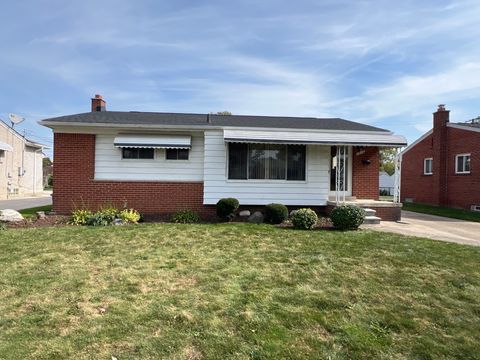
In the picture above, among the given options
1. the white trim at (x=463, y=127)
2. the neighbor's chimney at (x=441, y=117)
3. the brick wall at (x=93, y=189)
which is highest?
the neighbor's chimney at (x=441, y=117)

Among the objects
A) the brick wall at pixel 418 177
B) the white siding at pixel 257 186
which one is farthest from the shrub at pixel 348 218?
the brick wall at pixel 418 177

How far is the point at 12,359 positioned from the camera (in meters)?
3.28

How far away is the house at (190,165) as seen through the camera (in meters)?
12.0

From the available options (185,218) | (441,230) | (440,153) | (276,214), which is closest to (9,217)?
(185,218)

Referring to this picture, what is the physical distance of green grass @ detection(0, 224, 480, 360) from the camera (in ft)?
11.9

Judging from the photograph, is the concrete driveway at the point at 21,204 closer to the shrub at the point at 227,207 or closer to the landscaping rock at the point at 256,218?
the shrub at the point at 227,207

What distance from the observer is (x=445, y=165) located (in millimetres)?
20359

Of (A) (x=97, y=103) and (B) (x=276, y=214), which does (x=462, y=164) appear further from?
(A) (x=97, y=103)

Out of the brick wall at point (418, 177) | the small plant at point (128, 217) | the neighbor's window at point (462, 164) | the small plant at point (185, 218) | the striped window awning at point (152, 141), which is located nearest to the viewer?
the small plant at point (128, 217)

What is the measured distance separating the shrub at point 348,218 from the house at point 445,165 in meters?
11.8

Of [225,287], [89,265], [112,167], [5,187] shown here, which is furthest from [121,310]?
[5,187]

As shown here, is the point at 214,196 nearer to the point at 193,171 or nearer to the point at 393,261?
the point at 193,171

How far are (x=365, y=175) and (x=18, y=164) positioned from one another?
29769mm

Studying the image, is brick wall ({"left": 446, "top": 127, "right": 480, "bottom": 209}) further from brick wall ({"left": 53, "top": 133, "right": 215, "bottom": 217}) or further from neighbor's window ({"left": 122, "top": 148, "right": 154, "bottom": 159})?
neighbor's window ({"left": 122, "top": 148, "right": 154, "bottom": 159})
